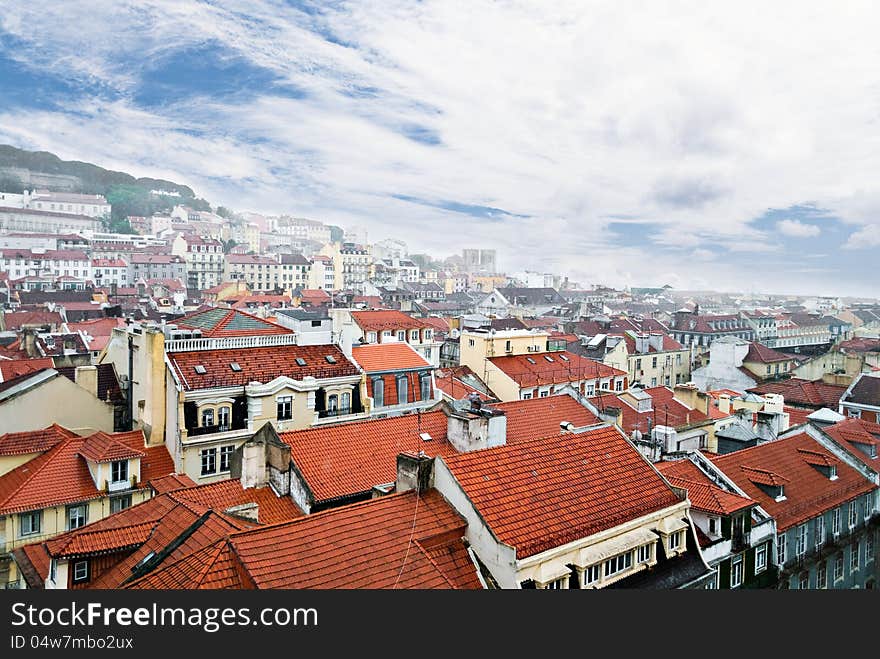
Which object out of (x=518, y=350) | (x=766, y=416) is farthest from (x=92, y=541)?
(x=518, y=350)

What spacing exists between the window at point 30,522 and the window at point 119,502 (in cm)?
119

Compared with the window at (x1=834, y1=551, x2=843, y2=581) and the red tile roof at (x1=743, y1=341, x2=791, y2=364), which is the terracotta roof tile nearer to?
the window at (x1=834, y1=551, x2=843, y2=581)

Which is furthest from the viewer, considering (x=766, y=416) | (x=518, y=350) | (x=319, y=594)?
(x=518, y=350)

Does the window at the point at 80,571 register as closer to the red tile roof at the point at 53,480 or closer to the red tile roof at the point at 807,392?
the red tile roof at the point at 53,480

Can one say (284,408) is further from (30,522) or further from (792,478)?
(792,478)

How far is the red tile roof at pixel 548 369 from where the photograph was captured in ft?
70.9

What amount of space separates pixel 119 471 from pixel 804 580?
12.6 m

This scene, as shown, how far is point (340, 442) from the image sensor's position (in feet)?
36.0

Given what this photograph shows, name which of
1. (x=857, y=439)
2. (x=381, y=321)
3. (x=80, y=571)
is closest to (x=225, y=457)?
(x=80, y=571)

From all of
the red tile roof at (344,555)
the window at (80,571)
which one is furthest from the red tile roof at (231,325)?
the red tile roof at (344,555)

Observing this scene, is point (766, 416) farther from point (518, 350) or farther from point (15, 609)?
point (15, 609)

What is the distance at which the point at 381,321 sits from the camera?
27.6 meters

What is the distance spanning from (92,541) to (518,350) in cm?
1806

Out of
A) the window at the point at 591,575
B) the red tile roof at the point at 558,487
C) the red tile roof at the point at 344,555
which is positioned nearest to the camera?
the red tile roof at the point at 344,555
